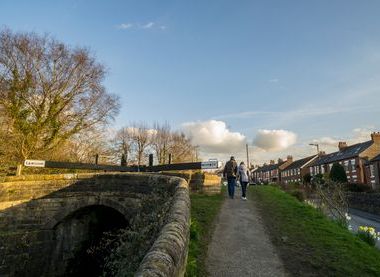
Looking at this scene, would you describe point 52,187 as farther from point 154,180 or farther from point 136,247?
point 136,247

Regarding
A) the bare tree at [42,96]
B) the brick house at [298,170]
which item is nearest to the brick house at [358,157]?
the brick house at [298,170]

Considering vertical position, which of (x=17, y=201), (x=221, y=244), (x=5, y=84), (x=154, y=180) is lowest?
(x=221, y=244)

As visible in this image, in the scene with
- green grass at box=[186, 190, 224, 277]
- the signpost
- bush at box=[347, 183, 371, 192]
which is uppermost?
the signpost

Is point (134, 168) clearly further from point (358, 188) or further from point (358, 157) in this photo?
point (358, 157)

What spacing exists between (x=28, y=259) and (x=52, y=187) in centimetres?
241

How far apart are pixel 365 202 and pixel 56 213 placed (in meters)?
29.9

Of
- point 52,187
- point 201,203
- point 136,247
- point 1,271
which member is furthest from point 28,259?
point 136,247

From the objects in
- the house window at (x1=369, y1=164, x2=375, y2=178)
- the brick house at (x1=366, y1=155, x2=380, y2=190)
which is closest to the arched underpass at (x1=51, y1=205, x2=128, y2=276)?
the brick house at (x1=366, y1=155, x2=380, y2=190)

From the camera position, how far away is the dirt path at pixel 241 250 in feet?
18.4

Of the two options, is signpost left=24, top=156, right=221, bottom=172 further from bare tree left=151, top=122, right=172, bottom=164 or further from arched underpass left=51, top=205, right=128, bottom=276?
bare tree left=151, top=122, right=172, bottom=164

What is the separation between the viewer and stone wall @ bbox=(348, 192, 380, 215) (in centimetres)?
2891

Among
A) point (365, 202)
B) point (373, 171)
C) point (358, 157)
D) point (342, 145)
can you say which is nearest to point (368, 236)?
point (365, 202)

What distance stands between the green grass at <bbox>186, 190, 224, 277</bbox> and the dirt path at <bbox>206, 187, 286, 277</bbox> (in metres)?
0.15

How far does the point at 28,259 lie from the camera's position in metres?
10.5
